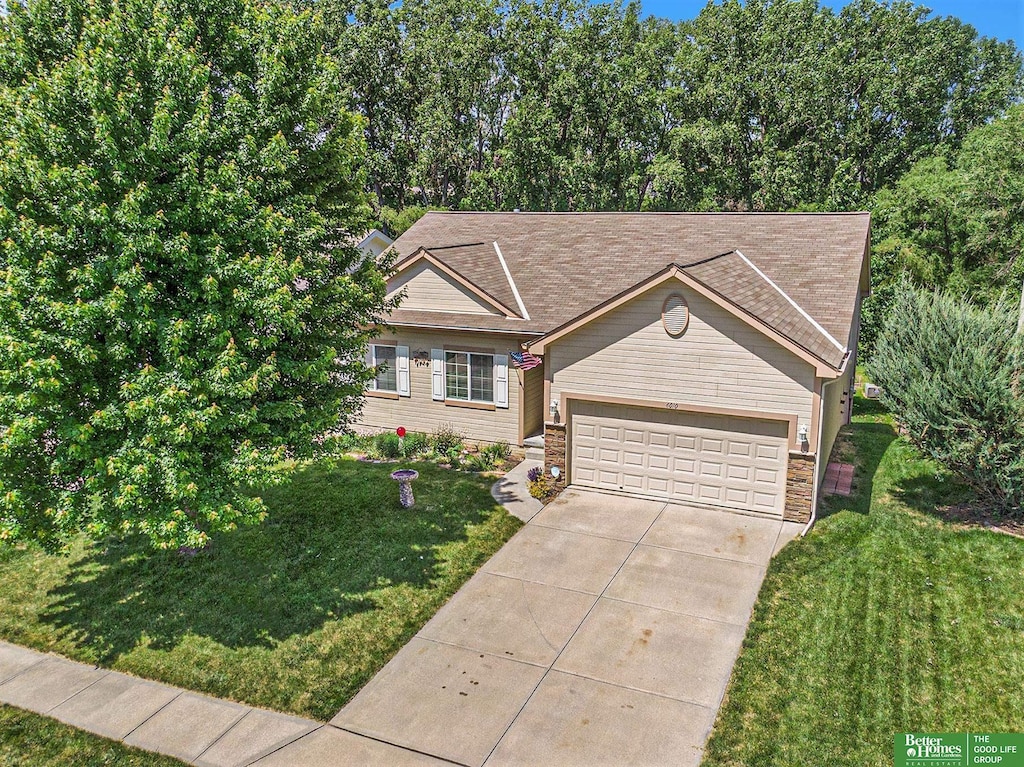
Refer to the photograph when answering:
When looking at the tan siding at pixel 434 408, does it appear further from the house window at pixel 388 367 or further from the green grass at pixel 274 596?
the green grass at pixel 274 596

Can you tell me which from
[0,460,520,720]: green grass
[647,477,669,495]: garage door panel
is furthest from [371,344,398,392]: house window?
[647,477,669,495]: garage door panel

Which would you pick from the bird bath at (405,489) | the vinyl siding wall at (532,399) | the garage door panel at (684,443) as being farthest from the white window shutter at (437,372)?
the garage door panel at (684,443)

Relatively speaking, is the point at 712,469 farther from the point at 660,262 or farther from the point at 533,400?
the point at 660,262

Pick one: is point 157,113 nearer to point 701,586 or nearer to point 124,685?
point 124,685

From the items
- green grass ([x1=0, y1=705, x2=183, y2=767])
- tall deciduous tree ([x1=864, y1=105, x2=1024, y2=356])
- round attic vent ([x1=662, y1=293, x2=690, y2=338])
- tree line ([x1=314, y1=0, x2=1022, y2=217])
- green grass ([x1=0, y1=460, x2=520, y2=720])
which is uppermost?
tree line ([x1=314, y1=0, x2=1022, y2=217])

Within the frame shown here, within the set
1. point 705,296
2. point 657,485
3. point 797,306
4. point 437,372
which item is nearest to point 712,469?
point 657,485
